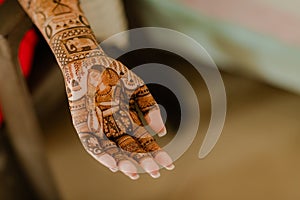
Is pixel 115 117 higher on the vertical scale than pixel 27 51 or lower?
lower

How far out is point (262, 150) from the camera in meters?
1.29

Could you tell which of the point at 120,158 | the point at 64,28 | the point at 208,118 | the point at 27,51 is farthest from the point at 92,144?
the point at 208,118

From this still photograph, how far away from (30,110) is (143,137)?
0.84 feet

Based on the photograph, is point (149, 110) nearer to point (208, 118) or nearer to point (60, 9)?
point (60, 9)

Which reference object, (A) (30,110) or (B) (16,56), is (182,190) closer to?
(A) (30,110)

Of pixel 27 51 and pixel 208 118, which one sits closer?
pixel 27 51

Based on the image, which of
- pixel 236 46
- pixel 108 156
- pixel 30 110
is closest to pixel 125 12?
pixel 236 46

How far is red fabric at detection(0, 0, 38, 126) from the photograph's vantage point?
3.61 ft

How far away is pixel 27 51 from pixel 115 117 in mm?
339

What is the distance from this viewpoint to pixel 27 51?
1128mm

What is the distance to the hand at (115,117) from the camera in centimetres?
86

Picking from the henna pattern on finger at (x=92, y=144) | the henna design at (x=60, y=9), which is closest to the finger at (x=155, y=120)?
the henna pattern on finger at (x=92, y=144)

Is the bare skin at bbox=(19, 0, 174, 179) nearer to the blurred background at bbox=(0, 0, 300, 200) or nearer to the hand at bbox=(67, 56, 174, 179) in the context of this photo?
the hand at bbox=(67, 56, 174, 179)

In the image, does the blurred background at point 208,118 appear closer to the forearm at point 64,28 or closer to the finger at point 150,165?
the forearm at point 64,28
